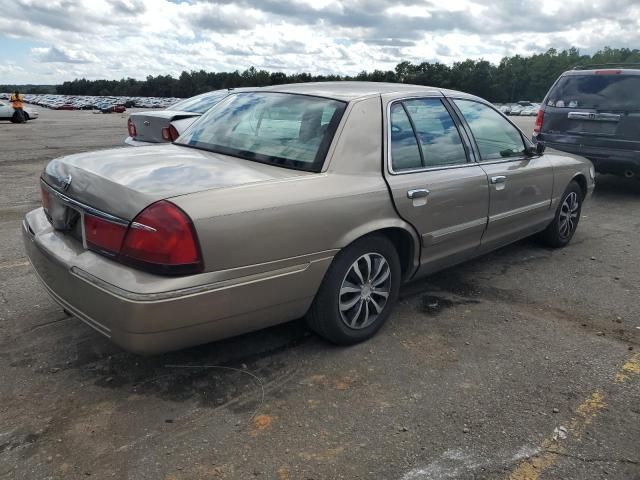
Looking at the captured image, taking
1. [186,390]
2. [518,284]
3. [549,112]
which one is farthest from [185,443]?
[549,112]

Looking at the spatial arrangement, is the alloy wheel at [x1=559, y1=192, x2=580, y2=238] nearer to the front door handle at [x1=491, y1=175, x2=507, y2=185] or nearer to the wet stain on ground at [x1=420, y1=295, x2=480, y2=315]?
the front door handle at [x1=491, y1=175, x2=507, y2=185]

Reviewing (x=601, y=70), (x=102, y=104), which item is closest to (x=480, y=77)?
(x=102, y=104)

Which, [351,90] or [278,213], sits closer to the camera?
[278,213]

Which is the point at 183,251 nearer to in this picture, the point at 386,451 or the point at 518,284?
the point at 386,451

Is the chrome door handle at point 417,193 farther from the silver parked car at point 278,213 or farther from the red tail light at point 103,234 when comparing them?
the red tail light at point 103,234

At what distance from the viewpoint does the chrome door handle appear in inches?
135

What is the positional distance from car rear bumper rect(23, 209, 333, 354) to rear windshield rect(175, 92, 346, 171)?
65 centimetres

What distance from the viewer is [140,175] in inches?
109

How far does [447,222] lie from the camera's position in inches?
148

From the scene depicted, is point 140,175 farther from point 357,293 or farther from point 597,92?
point 597,92

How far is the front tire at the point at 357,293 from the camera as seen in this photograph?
10.2 feet

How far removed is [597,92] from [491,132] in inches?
170

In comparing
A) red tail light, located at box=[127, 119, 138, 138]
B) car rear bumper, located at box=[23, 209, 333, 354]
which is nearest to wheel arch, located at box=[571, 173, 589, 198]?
car rear bumper, located at box=[23, 209, 333, 354]

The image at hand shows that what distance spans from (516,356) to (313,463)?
1562 millimetres
